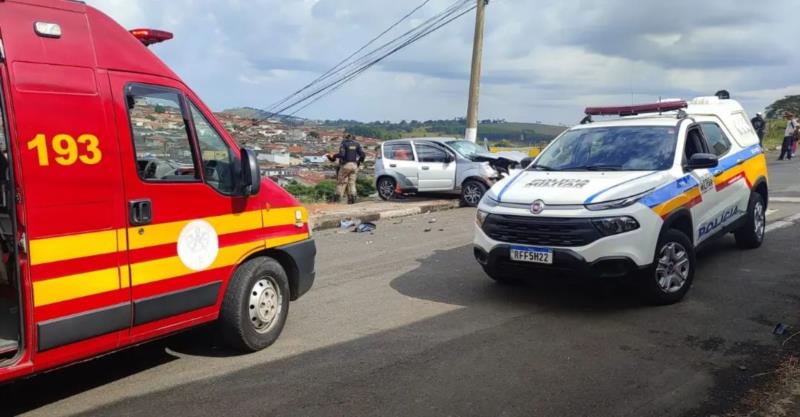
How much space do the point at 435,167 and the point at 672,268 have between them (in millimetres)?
9814

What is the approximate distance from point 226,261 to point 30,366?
4.81ft

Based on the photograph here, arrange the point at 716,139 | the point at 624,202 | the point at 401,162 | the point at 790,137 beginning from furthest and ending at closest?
the point at 790,137 < the point at 401,162 < the point at 716,139 < the point at 624,202

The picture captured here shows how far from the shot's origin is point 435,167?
617 inches

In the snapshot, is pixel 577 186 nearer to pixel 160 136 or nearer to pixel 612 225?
pixel 612 225

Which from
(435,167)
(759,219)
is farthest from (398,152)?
(759,219)

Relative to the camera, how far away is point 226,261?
15.8 feet

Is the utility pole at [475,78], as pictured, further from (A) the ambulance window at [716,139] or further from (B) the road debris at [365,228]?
(A) the ambulance window at [716,139]

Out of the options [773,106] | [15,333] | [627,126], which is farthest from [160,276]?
[773,106]

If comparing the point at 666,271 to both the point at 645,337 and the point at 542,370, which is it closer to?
the point at 645,337

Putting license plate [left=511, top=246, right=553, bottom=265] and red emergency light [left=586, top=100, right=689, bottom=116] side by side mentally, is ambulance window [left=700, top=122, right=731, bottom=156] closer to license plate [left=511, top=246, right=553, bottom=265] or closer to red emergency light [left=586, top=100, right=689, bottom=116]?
red emergency light [left=586, top=100, right=689, bottom=116]

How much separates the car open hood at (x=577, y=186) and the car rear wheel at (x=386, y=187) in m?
9.74

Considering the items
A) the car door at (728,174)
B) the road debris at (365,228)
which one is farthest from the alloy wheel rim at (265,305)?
the road debris at (365,228)

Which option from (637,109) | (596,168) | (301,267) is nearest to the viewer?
(301,267)

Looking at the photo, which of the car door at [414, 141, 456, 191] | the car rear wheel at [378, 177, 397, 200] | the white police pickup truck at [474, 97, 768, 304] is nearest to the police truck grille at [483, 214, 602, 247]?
the white police pickup truck at [474, 97, 768, 304]
